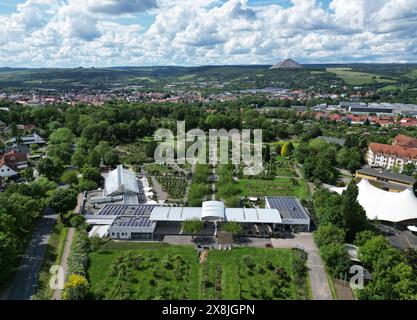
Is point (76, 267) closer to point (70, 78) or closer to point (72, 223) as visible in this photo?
point (72, 223)


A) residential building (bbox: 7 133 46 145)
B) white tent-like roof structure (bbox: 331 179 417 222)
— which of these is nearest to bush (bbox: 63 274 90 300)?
white tent-like roof structure (bbox: 331 179 417 222)

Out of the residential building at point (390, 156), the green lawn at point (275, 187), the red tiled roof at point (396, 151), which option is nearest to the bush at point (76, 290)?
the green lawn at point (275, 187)

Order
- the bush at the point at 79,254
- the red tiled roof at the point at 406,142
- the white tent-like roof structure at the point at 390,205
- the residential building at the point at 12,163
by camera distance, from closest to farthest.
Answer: the bush at the point at 79,254
the white tent-like roof structure at the point at 390,205
the residential building at the point at 12,163
the red tiled roof at the point at 406,142

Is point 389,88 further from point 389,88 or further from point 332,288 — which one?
point 332,288

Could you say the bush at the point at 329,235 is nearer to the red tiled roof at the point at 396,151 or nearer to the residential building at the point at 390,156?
the residential building at the point at 390,156

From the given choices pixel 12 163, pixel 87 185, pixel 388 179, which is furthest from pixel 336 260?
pixel 12 163

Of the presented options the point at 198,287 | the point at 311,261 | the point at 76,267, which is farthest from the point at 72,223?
the point at 311,261

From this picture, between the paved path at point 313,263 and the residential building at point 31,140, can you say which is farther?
the residential building at point 31,140
